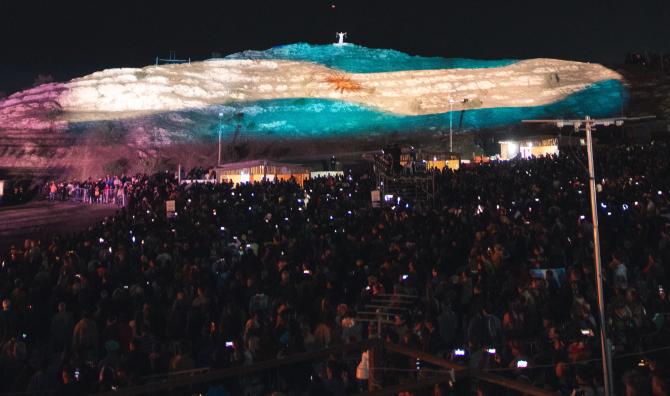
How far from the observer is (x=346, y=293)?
1137cm

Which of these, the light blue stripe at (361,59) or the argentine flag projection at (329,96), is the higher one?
the light blue stripe at (361,59)

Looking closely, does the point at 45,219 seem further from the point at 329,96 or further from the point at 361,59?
the point at 361,59

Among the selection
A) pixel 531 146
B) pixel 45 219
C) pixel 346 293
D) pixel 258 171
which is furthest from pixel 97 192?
pixel 531 146

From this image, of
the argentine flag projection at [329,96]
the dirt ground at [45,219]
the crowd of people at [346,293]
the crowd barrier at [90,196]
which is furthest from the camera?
the argentine flag projection at [329,96]

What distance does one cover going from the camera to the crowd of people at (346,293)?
7.03m

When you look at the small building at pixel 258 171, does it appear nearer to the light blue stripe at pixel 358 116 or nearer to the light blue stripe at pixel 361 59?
the light blue stripe at pixel 358 116

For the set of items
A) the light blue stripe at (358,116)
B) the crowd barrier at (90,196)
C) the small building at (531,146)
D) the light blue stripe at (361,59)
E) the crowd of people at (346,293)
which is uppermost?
the light blue stripe at (361,59)

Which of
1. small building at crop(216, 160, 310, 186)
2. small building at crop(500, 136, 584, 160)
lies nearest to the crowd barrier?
small building at crop(216, 160, 310, 186)

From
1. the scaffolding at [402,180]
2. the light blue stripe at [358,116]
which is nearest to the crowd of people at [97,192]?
the scaffolding at [402,180]

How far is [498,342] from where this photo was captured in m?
8.20

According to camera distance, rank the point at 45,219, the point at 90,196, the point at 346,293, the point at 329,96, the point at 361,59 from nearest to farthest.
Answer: the point at 346,293
the point at 45,219
the point at 90,196
the point at 329,96
the point at 361,59

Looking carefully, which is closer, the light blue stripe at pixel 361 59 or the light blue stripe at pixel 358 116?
the light blue stripe at pixel 358 116

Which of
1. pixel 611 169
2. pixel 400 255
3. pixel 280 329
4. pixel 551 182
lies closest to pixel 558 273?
pixel 400 255

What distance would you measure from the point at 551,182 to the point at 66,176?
128 ft
